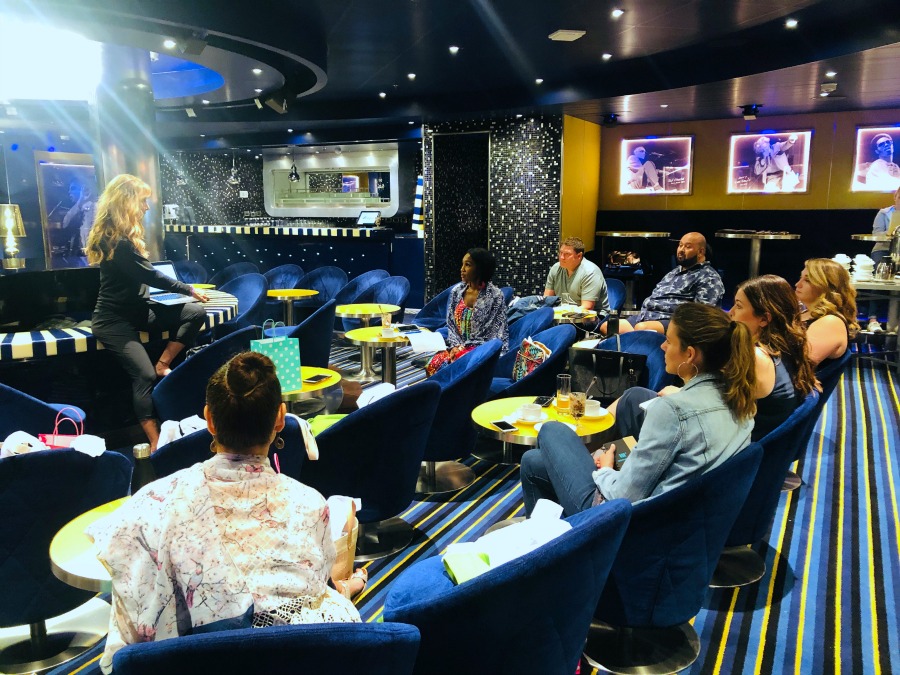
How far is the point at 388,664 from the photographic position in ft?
3.77

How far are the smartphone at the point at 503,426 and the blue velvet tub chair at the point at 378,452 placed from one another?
0.99ft

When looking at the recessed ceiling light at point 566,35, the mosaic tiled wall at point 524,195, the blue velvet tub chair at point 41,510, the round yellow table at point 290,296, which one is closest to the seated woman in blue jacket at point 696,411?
the blue velvet tub chair at point 41,510

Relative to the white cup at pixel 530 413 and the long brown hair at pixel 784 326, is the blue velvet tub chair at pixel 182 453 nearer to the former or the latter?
the white cup at pixel 530 413

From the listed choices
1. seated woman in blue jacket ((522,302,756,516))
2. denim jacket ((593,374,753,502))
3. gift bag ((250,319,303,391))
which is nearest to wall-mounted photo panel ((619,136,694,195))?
gift bag ((250,319,303,391))

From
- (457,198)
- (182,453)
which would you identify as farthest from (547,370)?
(457,198)

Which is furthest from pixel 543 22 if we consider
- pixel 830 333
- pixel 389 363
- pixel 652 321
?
pixel 830 333

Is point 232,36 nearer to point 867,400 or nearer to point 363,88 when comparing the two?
point 363,88

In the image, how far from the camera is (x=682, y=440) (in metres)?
2.14

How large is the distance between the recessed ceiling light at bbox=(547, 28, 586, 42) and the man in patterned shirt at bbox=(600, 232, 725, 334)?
8.05 ft

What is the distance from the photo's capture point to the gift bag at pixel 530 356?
4102mm

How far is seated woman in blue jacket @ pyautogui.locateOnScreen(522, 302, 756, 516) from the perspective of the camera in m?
2.15

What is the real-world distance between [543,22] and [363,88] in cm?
419

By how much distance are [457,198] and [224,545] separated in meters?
10.2

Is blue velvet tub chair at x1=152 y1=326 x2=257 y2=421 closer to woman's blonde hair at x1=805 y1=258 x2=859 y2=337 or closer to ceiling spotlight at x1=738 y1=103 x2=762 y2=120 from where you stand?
woman's blonde hair at x1=805 y1=258 x2=859 y2=337
